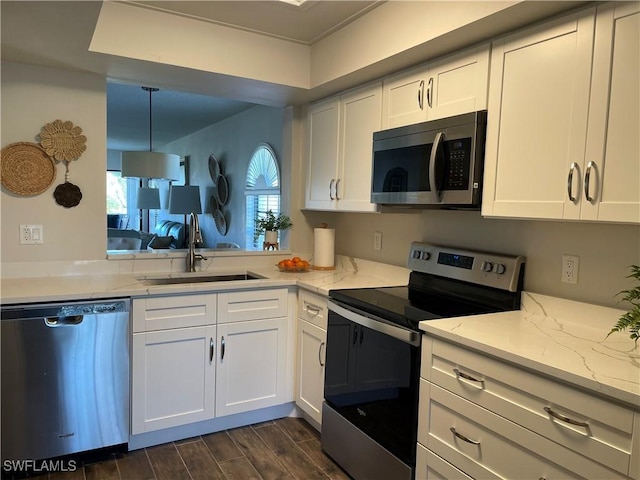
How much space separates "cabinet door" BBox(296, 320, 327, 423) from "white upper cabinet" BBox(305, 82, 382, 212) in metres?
0.77

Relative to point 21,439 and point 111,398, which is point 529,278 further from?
point 21,439

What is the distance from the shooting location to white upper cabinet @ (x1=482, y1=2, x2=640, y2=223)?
1469mm

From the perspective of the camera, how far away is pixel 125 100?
17.1ft

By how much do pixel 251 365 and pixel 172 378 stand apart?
1.47 feet

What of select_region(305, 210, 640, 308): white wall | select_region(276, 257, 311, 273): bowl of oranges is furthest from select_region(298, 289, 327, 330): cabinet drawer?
select_region(305, 210, 640, 308): white wall

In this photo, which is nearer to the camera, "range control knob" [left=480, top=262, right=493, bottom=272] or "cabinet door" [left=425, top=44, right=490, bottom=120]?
"cabinet door" [left=425, top=44, right=490, bottom=120]

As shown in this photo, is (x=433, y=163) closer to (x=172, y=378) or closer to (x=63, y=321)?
(x=172, y=378)

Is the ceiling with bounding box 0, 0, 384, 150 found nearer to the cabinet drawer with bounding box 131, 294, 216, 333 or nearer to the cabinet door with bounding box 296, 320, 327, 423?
the cabinet drawer with bounding box 131, 294, 216, 333

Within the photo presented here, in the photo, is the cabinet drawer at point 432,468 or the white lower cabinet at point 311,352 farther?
the white lower cabinet at point 311,352

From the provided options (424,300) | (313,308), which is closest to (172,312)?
(313,308)

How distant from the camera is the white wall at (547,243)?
1.74m

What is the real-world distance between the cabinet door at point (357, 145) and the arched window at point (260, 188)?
2.02m

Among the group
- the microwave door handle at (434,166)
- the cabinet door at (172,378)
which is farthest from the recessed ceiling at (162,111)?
the microwave door handle at (434,166)

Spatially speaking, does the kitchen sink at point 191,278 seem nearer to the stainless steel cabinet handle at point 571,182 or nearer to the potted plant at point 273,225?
the potted plant at point 273,225
